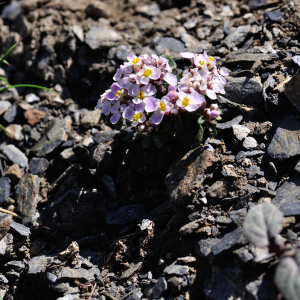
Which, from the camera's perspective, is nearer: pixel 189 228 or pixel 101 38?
pixel 189 228

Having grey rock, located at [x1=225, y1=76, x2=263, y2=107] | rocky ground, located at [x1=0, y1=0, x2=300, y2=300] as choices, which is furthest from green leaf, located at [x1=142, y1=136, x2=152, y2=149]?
grey rock, located at [x1=225, y1=76, x2=263, y2=107]

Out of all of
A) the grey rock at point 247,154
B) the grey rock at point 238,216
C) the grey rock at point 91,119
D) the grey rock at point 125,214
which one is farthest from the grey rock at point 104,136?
the grey rock at point 238,216

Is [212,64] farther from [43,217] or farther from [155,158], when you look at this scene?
[43,217]

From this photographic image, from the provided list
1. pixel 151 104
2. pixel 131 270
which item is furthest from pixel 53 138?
pixel 131 270

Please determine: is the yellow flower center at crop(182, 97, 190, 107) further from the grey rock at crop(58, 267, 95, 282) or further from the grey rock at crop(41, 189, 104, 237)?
the grey rock at crop(58, 267, 95, 282)

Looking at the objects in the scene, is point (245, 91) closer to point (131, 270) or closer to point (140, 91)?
point (140, 91)

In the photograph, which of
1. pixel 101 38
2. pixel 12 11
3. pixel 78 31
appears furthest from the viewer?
pixel 12 11
